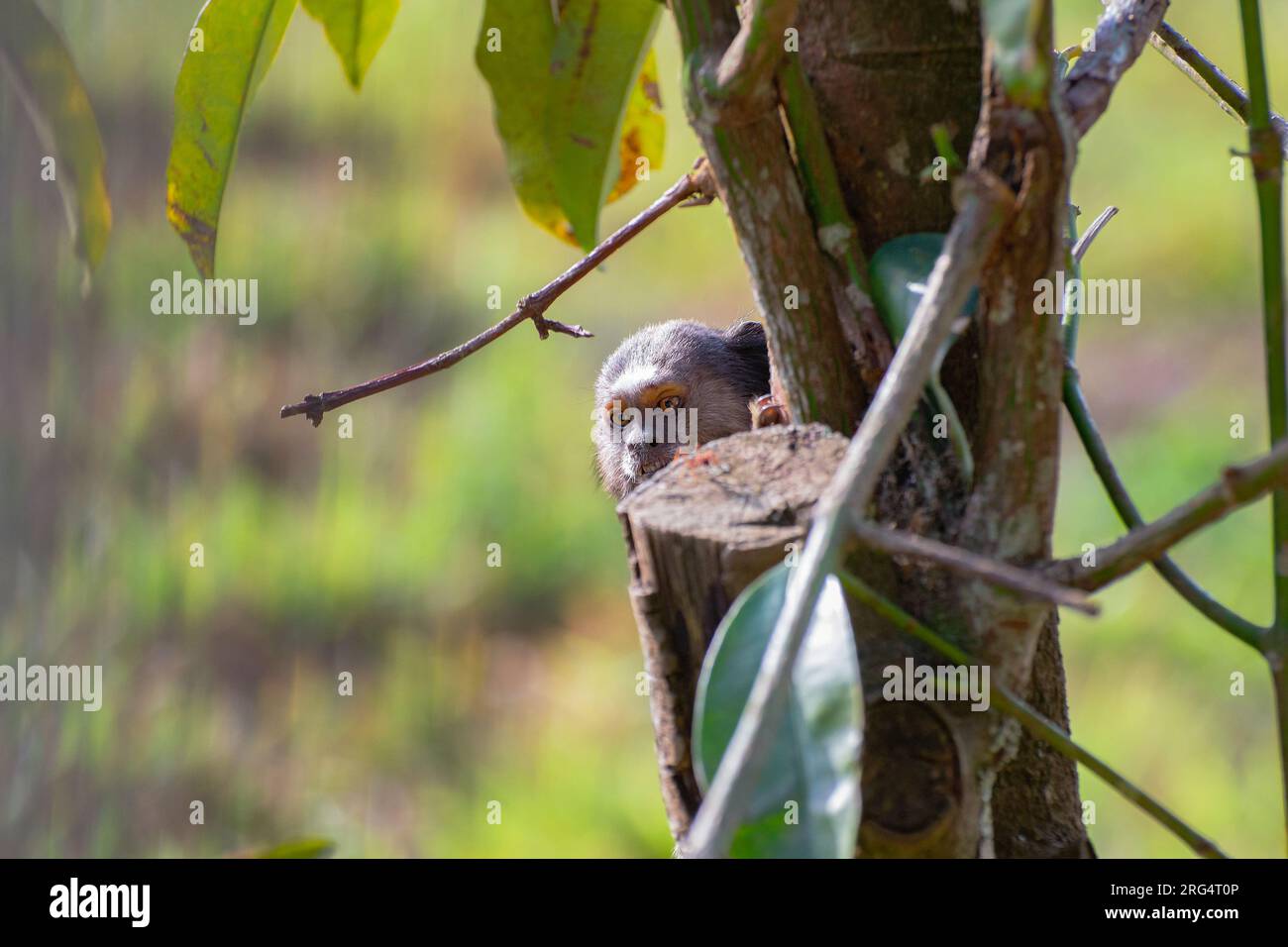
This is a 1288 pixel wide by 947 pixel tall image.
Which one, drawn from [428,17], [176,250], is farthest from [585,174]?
[428,17]

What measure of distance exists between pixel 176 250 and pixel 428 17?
2.70 m

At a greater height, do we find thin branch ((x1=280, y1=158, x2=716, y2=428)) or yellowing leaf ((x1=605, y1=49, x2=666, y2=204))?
yellowing leaf ((x1=605, y1=49, x2=666, y2=204))

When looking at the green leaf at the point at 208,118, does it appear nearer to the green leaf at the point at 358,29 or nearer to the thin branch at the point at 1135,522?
the green leaf at the point at 358,29

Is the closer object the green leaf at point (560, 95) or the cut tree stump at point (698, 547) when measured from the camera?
the cut tree stump at point (698, 547)

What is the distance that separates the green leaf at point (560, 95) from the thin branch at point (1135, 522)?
1.76 feet

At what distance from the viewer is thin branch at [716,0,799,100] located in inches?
37.3

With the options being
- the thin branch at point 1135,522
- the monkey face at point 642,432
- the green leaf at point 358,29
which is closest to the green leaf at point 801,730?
the thin branch at point 1135,522

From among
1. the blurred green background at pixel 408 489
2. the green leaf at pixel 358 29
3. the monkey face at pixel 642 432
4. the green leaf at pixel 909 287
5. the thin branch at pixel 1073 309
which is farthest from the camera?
the monkey face at pixel 642 432

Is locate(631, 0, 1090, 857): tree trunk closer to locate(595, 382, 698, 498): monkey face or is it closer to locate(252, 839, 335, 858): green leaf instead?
locate(252, 839, 335, 858): green leaf

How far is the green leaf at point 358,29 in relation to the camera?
1471 mm

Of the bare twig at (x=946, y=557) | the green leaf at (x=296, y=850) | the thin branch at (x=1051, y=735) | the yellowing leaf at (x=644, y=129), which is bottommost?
the green leaf at (x=296, y=850)

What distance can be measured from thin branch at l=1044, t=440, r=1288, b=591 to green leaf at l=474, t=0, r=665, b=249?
68cm

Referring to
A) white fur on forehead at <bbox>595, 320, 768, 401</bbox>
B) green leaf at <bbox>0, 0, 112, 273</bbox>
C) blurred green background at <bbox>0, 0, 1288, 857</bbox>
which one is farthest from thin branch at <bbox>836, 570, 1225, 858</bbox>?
white fur on forehead at <bbox>595, 320, 768, 401</bbox>
